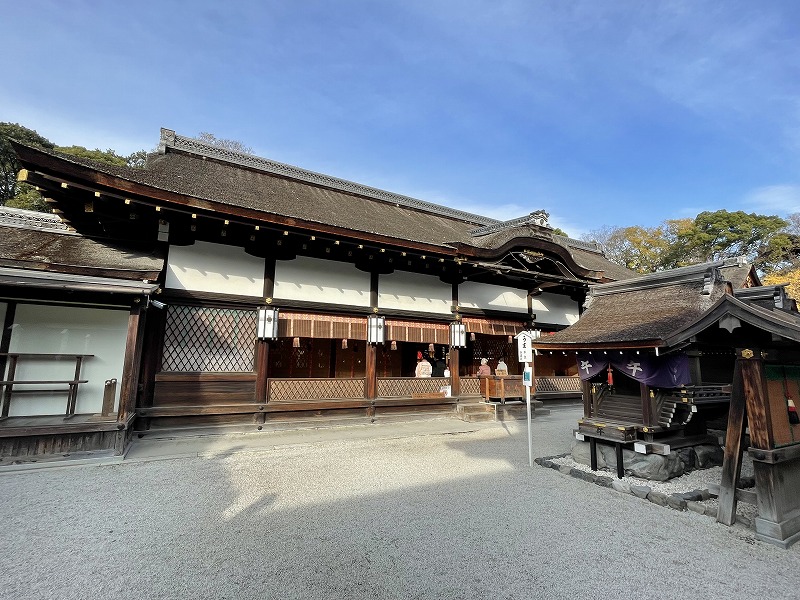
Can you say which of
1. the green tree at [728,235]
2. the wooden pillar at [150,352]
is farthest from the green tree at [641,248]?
the wooden pillar at [150,352]

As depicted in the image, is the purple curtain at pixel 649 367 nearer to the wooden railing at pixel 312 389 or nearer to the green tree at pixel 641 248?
the wooden railing at pixel 312 389

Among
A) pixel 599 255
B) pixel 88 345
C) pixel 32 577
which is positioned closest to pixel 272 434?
pixel 88 345

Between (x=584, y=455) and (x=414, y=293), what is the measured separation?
610 cm

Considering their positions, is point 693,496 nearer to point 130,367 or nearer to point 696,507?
point 696,507

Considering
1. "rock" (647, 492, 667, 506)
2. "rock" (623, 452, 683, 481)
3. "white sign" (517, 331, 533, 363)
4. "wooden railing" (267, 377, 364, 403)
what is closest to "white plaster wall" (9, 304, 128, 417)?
"wooden railing" (267, 377, 364, 403)

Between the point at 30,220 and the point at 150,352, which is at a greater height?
the point at 30,220

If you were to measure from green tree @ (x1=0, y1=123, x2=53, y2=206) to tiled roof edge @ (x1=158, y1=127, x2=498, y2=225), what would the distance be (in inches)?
706

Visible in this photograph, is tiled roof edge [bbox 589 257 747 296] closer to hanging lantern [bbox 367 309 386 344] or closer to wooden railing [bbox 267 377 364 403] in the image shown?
hanging lantern [bbox 367 309 386 344]

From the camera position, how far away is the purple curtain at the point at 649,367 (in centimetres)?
587

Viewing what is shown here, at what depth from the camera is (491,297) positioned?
1279 cm

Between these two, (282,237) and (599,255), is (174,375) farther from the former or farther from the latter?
(599,255)

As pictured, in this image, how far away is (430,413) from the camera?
11.0 metres

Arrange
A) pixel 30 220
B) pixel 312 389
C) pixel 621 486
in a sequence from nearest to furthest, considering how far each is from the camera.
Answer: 1. pixel 621 486
2. pixel 30 220
3. pixel 312 389

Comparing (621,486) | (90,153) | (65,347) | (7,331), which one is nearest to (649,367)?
(621,486)
